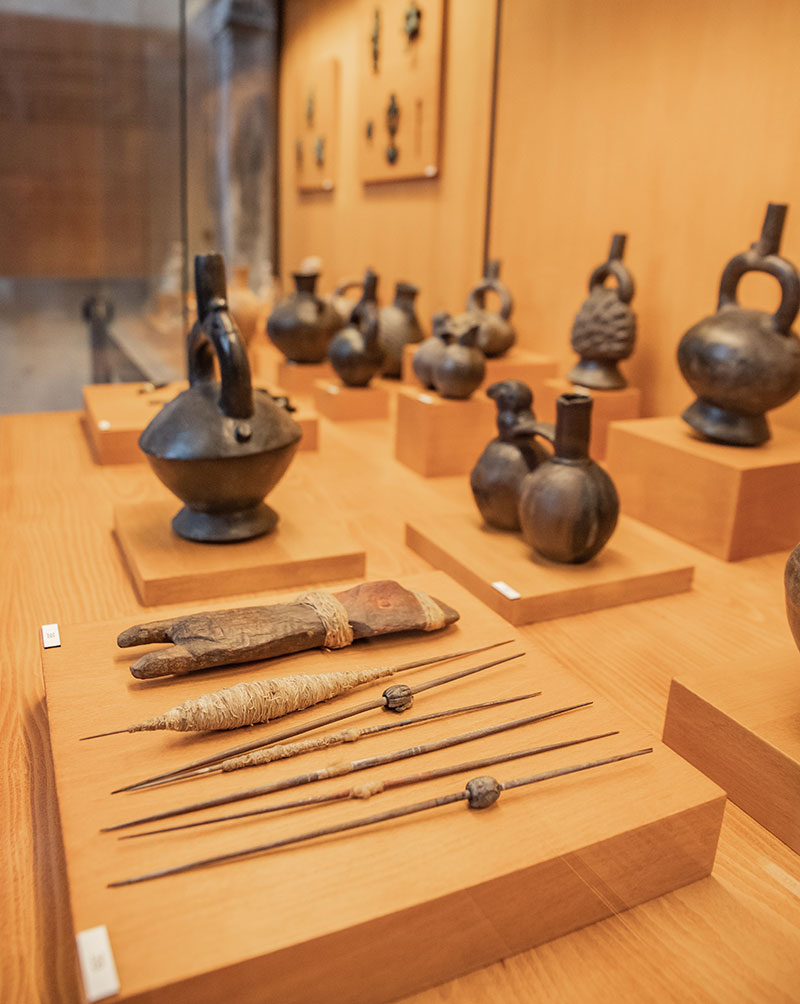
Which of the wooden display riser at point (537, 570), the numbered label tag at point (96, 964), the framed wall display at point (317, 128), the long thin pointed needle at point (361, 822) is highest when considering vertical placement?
the framed wall display at point (317, 128)

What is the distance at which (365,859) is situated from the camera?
79cm

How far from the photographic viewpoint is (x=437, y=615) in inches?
47.3

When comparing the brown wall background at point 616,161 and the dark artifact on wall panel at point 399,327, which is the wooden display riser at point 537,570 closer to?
the brown wall background at point 616,161

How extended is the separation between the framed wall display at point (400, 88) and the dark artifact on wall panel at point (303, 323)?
95 centimetres

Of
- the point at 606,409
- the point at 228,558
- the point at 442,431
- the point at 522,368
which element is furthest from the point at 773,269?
the point at 228,558

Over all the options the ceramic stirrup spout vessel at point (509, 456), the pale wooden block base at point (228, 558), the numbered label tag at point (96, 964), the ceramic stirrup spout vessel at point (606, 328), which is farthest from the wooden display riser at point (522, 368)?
the numbered label tag at point (96, 964)

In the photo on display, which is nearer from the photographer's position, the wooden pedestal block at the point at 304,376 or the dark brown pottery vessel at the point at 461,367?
the dark brown pottery vessel at the point at 461,367

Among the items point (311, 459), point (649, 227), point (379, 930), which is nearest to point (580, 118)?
point (649, 227)

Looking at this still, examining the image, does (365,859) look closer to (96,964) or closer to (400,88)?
(96,964)

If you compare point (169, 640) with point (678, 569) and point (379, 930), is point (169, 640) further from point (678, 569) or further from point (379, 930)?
point (678, 569)

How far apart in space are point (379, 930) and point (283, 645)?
44 centimetres

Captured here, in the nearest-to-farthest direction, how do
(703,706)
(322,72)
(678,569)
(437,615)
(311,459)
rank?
(703,706) → (437,615) → (678,569) → (311,459) → (322,72)

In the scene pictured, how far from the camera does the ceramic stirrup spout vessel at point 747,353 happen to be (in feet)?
6.06

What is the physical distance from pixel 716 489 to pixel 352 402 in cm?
152
